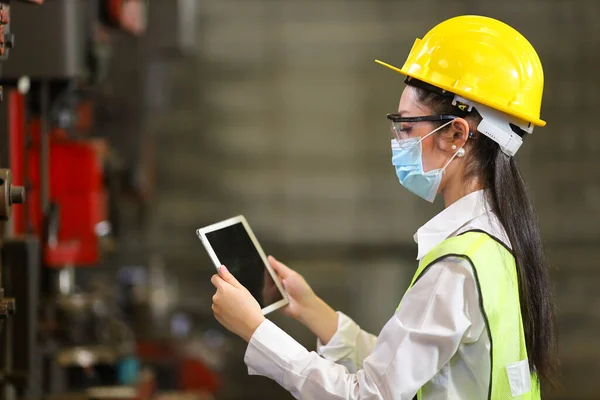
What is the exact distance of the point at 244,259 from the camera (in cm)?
243

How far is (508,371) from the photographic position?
2.05m

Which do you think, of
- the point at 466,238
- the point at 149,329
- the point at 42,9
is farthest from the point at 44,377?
the point at 149,329

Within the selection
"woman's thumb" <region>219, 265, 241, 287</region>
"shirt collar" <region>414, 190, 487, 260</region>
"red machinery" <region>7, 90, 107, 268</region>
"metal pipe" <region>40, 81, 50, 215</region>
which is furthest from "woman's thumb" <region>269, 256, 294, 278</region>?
"red machinery" <region>7, 90, 107, 268</region>

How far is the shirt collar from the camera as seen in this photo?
2170 mm

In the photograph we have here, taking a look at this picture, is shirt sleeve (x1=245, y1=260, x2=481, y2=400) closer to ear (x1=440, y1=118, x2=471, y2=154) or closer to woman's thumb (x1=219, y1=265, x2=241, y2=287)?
woman's thumb (x1=219, y1=265, x2=241, y2=287)

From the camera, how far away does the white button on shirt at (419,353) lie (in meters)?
1.95

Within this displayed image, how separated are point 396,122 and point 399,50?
6.33m

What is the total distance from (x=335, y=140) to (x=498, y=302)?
21.0ft

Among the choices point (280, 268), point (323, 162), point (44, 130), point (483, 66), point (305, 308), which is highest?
point (483, 66)

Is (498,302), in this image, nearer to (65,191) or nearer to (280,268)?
(280,268)

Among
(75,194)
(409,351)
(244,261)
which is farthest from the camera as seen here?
(75,194)

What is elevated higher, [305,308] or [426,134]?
[426,134]

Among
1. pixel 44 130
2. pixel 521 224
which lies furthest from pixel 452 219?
pixel 44 130

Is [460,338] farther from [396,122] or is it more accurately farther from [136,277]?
[136,277]
